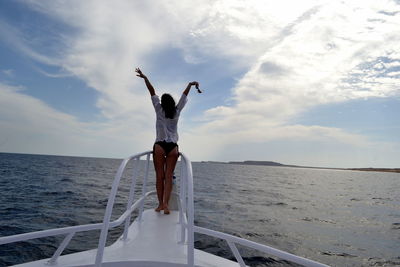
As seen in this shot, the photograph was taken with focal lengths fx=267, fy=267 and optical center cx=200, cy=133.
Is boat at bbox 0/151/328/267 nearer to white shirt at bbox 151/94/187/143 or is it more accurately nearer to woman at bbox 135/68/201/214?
woman at bbox 135/68/201/214

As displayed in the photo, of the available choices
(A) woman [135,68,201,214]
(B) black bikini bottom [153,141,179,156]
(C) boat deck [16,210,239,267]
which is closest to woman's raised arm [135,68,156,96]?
(A) woman [135,68,201,214]

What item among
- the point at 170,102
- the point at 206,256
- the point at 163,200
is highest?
the point at 170,102

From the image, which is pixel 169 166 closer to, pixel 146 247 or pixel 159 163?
pixel 159 163

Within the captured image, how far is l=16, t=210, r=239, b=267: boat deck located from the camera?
2.25 metres

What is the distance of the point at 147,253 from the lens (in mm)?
2490

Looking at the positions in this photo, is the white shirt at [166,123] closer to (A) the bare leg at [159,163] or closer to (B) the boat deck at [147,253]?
(A) the bare leg at [159,163]

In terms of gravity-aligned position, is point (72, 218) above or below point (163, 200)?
below

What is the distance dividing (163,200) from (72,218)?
6424mm

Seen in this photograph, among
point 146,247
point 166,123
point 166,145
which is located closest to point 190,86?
point 166,123

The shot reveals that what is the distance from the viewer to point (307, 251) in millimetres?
6961

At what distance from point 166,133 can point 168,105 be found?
0.38 m

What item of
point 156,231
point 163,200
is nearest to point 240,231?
point 163,200

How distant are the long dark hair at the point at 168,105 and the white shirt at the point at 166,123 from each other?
0.06 metres

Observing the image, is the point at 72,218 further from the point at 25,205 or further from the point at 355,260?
the point at 355,260
